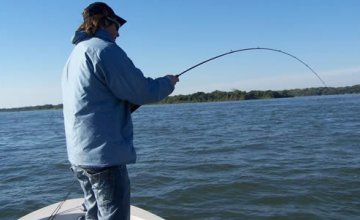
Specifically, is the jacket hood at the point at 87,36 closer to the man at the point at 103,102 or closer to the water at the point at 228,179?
the man at the point at 103,102

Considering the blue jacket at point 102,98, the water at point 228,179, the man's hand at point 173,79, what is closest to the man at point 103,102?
the blue jacket at point 102,98

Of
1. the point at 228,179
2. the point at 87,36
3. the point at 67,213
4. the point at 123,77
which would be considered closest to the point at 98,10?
the point at 87,36

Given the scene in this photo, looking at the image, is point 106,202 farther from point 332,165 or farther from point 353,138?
point 353,138

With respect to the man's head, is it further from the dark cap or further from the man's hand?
the man's hand

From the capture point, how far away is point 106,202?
3.21 metres

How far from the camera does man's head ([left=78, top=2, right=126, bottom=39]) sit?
321 centimetres

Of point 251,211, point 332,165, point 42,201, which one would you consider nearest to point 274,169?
point 332,165

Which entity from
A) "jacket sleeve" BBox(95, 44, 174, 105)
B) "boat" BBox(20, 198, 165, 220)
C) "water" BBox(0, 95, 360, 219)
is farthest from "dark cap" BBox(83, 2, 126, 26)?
"water" BBox(0, 95, 360, 219)

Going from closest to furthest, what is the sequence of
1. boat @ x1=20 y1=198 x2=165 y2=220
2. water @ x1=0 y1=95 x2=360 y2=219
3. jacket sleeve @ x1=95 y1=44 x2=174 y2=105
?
jacket sleeve @ x1=95 y1=44 x2=174 y2=105, boat @ x1=20 y1=198 x2=165 y2=220, water @ x1=0 y1=95 x2=360 y2=219

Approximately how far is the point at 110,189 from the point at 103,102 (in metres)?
0.63

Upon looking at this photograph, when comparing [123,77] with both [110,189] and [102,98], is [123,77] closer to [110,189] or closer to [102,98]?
[102,98]

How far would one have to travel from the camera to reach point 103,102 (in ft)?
10.1

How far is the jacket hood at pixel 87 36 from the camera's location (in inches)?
125

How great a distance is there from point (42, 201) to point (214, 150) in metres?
7.43
